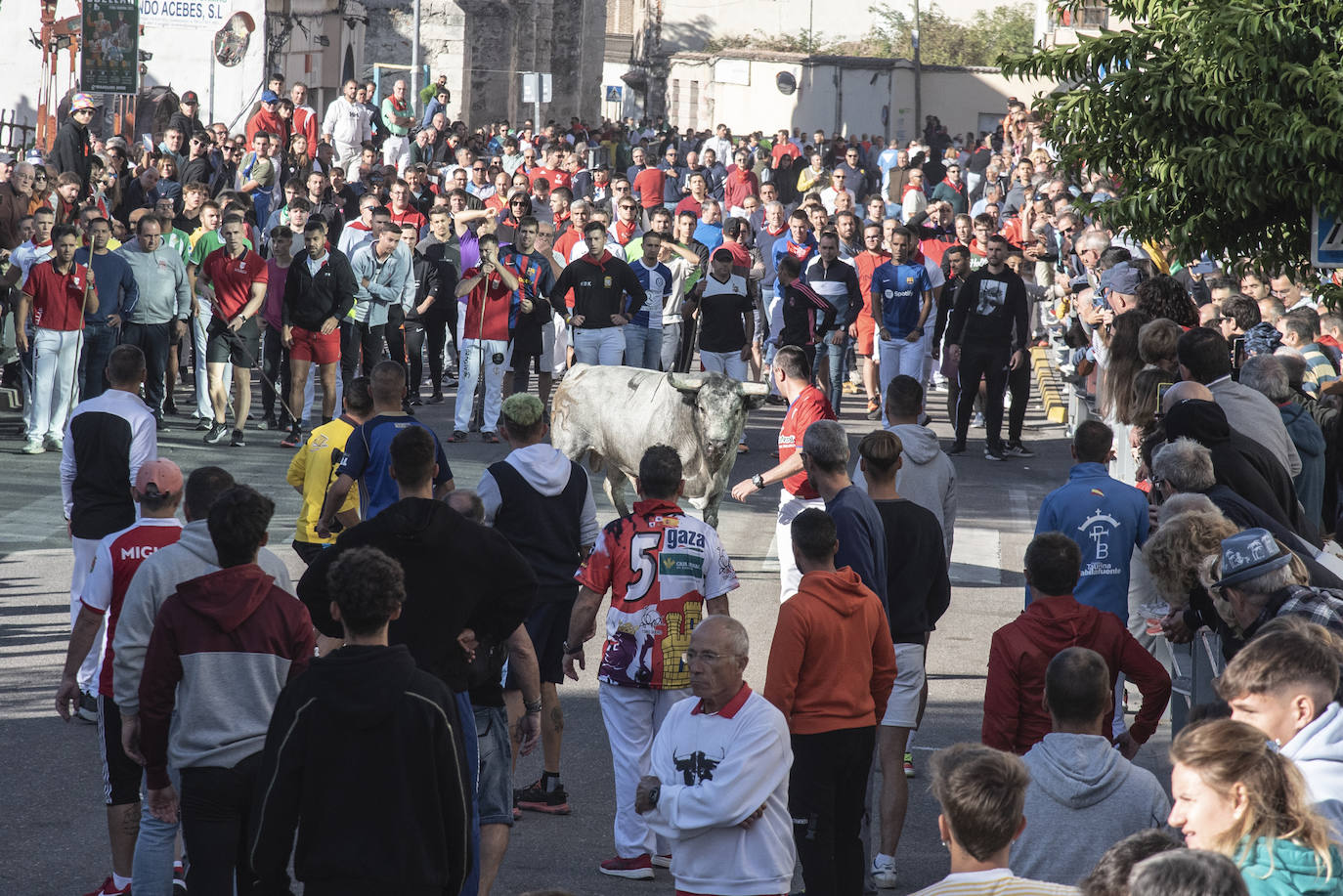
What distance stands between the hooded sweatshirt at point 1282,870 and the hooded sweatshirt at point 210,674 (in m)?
3.39

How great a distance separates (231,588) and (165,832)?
1.05 m

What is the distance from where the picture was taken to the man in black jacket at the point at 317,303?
16.5 m

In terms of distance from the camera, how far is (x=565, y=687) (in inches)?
389

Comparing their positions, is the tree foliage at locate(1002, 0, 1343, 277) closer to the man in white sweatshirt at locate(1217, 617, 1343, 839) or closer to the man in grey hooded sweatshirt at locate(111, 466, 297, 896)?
the man in white sweatshirt at locate(1217, 617, 1343, 839)

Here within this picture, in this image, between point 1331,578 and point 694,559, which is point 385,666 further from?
point 1331,578

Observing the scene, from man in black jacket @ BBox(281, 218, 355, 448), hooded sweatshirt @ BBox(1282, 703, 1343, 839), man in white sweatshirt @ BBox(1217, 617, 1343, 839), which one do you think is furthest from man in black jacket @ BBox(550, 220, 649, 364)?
hooded sweatshirt @ BBox(1282, 703, 1343, 839)

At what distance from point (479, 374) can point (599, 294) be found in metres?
1.56

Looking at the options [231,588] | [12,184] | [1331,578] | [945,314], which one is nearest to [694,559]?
[231,588]

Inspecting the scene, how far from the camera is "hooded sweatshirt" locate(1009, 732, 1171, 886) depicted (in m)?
4.79

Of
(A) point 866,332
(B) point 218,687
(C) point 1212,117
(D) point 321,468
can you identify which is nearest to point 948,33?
(A) point 866,332

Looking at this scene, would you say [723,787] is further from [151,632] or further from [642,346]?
[642,346]

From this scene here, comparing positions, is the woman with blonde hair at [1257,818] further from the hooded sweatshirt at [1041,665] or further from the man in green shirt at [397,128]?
the man in green shirt at [397,128]

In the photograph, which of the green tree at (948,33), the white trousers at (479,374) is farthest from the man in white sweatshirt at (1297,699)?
the green tree at (948,33)

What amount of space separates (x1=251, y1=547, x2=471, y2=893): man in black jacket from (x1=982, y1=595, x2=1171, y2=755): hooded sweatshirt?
1.89 m
